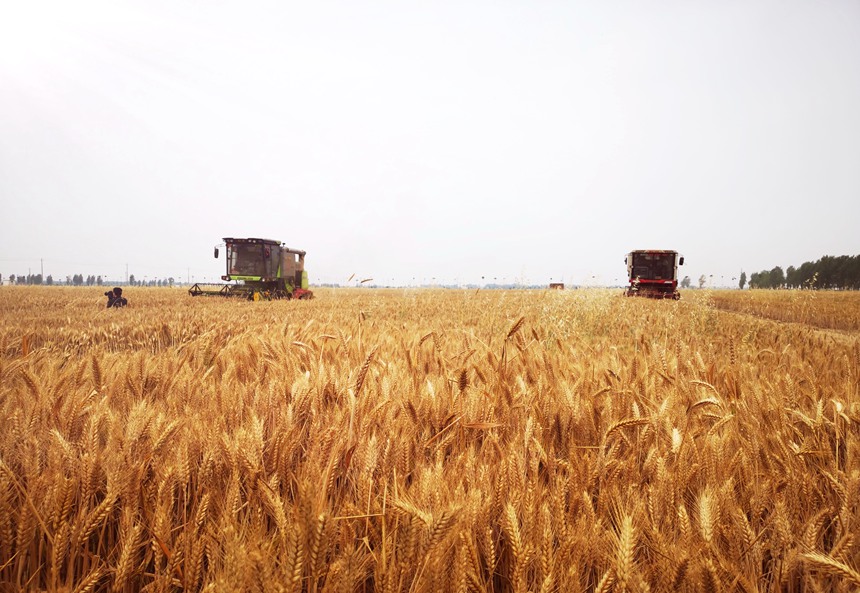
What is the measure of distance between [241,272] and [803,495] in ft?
64.8

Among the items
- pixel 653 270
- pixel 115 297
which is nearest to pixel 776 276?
pixel 653 270

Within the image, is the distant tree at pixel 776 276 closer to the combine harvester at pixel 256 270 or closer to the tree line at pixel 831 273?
the tree line at pixel 831 273

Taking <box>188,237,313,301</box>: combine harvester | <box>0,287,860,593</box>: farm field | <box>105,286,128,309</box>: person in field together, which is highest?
<box>188,237,313,301</box>: combine harvester

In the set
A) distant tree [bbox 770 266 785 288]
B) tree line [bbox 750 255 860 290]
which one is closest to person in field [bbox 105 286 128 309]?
tree line [bbox 750 255 860 290]

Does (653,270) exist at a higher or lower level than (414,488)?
Result: higher

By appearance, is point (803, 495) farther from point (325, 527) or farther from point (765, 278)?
point (765, 278)

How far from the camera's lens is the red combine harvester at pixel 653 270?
21953mm

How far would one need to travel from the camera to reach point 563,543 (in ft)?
2.58

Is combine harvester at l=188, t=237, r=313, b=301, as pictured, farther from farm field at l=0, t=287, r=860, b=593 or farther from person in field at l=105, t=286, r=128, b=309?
farm field at l=0, t=287, r=860, b=593

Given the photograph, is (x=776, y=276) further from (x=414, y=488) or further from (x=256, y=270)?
(x=414, y=488)

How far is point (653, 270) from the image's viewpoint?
23578 mm

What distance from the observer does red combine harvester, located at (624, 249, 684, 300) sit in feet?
72.0

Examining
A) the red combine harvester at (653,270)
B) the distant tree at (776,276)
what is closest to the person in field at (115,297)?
the red combine harvester at (653,270)

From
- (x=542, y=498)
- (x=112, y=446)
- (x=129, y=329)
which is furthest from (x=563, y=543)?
(x=129, y=329)
